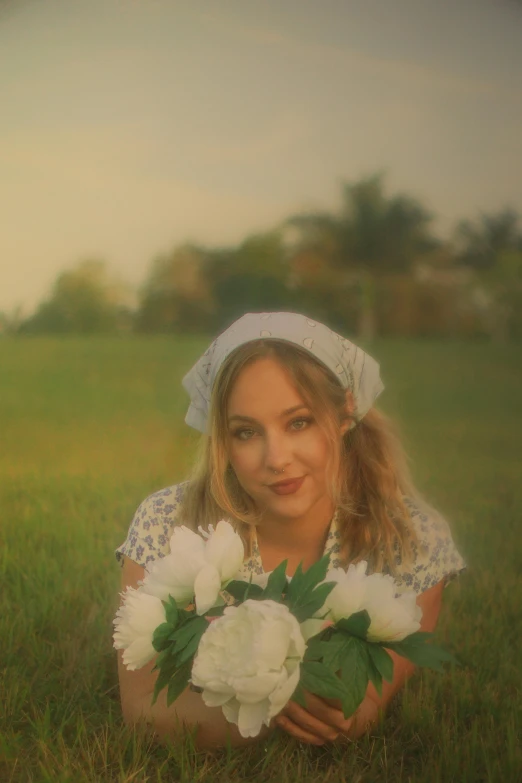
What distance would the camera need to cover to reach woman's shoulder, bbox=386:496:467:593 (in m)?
2.09

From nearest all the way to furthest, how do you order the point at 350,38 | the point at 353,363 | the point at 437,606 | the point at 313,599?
1. the point at 313,599
2. the point at 353,363
3. the point at 437,606
4. the point at 350,38

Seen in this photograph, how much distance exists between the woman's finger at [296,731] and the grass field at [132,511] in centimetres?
8

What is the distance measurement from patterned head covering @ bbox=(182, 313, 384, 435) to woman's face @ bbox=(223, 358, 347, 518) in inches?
3.0

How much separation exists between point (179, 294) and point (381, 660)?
187 cm

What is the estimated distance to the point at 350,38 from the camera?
2762 mm

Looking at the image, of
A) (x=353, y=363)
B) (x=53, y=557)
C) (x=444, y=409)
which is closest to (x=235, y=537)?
(x=353, y=363)

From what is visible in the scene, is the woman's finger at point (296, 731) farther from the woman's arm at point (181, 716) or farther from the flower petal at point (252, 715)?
the flower petal at point (252, 715)

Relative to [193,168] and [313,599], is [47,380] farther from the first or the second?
[313,599]

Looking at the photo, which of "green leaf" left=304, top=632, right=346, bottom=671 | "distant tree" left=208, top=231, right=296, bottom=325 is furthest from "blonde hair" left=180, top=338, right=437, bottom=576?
"distant tree" left=208, top=231, right=296, bottom=325

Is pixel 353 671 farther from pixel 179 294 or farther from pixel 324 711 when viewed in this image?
pixel 179 294

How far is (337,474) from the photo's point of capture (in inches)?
80.9

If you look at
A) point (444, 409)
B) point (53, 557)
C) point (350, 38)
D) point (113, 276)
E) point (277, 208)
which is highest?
point (350, 38)

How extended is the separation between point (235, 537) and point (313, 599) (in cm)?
18

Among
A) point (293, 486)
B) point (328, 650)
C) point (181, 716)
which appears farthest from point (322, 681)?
point (293, 486)
